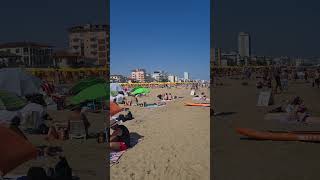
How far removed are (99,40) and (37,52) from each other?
46.3 feet

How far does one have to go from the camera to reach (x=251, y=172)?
17.0 feet

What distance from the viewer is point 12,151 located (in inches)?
155

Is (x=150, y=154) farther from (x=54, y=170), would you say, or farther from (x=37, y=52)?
(x=37, y=52)

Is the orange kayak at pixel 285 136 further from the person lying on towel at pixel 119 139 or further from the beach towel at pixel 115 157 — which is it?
the beach towel at pixel 115 157

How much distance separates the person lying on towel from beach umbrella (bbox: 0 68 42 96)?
8.49 meters

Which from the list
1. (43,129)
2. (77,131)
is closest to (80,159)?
(77,131)

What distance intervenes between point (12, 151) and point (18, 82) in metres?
11.4

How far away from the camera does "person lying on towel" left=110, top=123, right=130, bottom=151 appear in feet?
21.7

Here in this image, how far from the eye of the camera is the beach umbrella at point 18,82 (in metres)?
14.4

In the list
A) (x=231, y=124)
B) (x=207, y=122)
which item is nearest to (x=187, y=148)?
(x=231, y=124)

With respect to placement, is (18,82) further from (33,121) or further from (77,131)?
(77,131)

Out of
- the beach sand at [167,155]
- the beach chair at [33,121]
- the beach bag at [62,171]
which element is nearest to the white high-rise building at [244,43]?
the beach sand at [167,155]

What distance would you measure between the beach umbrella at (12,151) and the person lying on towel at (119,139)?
2.53 meters

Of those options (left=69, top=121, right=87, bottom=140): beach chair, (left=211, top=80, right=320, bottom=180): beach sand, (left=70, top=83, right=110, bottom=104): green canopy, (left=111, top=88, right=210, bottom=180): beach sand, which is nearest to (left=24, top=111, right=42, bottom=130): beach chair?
(left=70, top=83, right=110, bottom=104): green canopy
